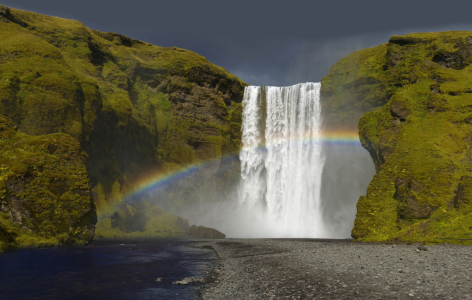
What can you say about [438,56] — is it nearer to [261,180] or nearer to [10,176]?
[261,180]

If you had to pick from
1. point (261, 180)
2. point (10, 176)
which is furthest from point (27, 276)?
point (261, 180)

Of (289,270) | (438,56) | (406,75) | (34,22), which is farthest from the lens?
(34,22)

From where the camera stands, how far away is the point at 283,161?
68.6 meters

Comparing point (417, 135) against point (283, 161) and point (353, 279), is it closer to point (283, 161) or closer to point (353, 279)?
point (353, 279)

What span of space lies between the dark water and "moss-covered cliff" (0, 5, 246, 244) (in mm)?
29702

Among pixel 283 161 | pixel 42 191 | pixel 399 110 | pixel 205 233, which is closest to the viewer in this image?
pixel 42 191

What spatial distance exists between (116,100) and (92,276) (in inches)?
2167

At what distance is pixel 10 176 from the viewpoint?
28.9 m

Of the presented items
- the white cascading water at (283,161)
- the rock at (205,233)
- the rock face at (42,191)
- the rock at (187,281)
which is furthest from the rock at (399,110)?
the rock face at (42,191)

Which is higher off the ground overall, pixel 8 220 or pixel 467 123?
pixel 467 123

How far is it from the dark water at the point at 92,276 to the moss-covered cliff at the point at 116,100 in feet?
97.4

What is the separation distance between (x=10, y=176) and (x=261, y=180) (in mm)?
51571

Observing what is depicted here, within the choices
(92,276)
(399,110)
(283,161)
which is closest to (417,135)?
(399,110)

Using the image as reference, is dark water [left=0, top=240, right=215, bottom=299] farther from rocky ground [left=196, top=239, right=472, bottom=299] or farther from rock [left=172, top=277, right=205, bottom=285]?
rocky ground [left=196, top=239, right=472, bottom=299]
